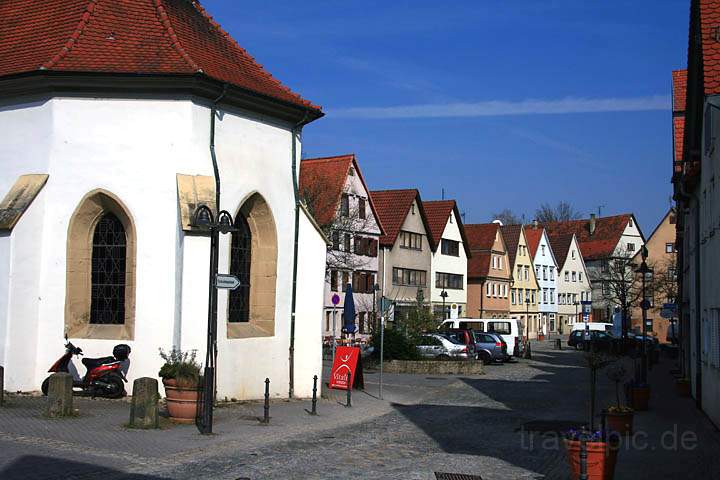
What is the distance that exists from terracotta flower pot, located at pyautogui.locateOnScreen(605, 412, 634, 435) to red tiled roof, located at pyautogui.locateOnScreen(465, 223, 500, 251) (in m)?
58.9

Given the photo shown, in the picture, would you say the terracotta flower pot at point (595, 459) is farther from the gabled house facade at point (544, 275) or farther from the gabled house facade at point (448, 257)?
the gabled house facade at point (544, 275)

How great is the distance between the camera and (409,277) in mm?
63094

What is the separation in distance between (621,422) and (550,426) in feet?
6.78

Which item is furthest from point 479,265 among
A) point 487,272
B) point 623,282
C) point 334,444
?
point 334,444

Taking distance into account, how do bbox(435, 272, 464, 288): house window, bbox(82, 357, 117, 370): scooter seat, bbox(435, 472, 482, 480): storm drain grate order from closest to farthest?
1. bbox(435, 472, 482, 480): storm drain grate
2. bbox(82, 357, 117, 370): scooter seat
3. bbox(435, 272, 464, 288): house window

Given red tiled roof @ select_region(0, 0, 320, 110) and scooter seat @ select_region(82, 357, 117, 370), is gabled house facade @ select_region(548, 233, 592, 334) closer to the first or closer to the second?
red tiled roof @ select_region(0, 0, 320, 110)

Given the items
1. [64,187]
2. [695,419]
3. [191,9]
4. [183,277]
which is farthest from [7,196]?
[695,419]

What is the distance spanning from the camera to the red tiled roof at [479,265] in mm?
73863

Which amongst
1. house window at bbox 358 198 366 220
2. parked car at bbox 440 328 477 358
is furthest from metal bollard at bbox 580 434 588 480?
house window at bbox 358 198 366 220

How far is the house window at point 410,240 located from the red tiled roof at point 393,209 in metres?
1.18

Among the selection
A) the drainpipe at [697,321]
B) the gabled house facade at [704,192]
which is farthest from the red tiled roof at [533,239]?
the drainpipe at [697,321]

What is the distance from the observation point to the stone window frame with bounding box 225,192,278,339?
65.1 feet

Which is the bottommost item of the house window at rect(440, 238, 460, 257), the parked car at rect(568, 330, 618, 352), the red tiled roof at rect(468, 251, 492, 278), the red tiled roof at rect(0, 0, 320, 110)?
the parked car at rect(568, 330, 618, 352)

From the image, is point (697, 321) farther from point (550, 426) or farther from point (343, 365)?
point (343, 365)
